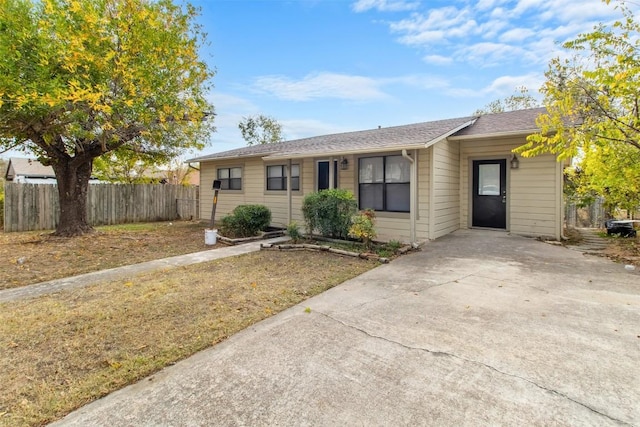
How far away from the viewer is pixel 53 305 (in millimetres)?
4316

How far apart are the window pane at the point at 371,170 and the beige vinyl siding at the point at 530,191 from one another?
2.68 meters

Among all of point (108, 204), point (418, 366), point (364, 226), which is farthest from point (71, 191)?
point (418, 366)

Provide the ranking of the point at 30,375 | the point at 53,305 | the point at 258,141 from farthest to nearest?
the point at 258,141 → the point at 53,305 → the point at 30,375

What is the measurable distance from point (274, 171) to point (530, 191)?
25.5 ft

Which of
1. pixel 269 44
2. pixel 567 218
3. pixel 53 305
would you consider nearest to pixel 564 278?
pixel 53 305

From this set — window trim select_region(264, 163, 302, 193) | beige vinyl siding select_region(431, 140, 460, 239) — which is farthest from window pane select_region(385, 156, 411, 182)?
window trim select_region(264, 163, 302, 193)

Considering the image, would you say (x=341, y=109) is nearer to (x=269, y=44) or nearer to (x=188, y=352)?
(x=269, y=44)

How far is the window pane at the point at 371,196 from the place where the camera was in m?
9.14

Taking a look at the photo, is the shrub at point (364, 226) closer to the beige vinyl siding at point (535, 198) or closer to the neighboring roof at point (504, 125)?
the neighboring roof at point (504, 125)

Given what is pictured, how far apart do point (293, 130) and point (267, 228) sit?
1821cm

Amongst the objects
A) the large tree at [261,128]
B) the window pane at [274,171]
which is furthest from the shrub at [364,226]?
the large tree at [261,128]

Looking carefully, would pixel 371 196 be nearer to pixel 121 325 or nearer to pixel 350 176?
Result: pixel 350 176

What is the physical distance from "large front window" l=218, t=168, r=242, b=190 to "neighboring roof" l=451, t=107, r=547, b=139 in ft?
26.5

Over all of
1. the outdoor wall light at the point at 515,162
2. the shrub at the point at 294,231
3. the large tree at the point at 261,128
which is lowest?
the shrub at the point at 294,231
